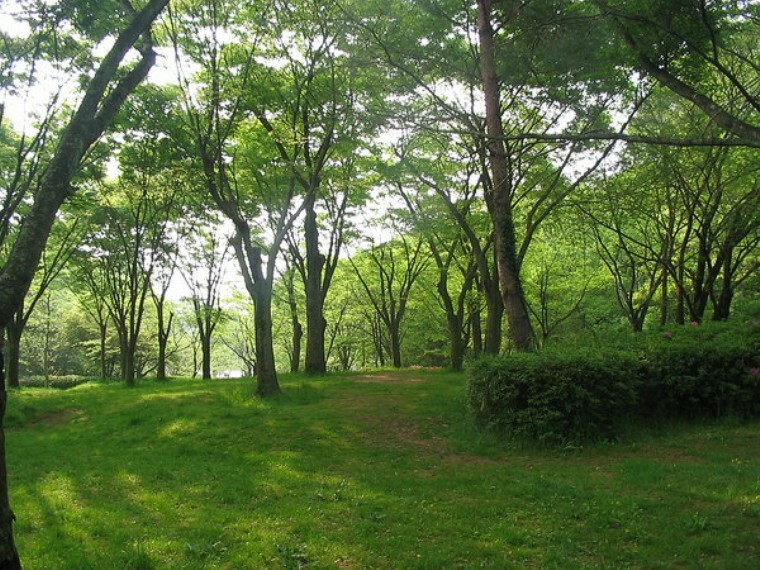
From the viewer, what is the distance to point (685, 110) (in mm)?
13992

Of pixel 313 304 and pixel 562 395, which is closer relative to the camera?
pixel 562 395

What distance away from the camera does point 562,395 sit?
8352mm

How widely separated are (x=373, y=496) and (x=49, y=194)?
191 inches

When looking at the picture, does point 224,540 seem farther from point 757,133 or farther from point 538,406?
point 757,133

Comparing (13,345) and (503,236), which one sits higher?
(503,236)

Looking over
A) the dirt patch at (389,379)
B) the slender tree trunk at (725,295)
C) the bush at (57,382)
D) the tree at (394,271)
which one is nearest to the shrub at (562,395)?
the dirt patch at (389,379)

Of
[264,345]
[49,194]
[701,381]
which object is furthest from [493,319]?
[49,194]

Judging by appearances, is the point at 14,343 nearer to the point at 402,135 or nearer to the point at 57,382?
the point at 57,382

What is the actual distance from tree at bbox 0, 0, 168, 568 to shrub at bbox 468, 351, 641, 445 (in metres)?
6.99

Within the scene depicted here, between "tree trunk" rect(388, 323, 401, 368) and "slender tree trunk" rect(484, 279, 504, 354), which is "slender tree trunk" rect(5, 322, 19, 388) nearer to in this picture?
"tree trunk" rect(388, 323, 401, 368)

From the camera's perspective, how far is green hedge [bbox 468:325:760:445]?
836 centimetres

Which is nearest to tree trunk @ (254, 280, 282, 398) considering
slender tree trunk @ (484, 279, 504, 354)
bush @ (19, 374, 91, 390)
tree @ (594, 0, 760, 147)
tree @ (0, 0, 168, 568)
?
slender tree trunk @ (484, 279, 504, 354)

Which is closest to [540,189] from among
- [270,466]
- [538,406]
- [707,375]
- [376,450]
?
[707,375]

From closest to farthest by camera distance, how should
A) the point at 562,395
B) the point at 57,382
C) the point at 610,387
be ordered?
the point at 562,395
the point at 610,387
the point at 57,382
